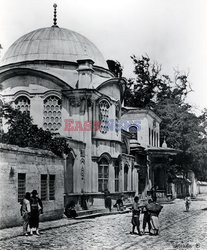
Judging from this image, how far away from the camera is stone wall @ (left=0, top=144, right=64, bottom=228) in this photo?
15.4m

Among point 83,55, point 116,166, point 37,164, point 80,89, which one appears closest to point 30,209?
point 37,164

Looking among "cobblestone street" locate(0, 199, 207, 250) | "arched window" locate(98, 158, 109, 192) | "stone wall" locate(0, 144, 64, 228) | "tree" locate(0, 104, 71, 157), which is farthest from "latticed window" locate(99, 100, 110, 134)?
"cobblestone street" locate(0, 199, 207, 250)

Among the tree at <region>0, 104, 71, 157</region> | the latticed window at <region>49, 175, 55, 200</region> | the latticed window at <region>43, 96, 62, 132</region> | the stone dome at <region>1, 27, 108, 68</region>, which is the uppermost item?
the stone dome at <region>1, 27, 108, 68</region>

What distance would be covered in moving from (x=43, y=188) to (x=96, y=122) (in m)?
9.63

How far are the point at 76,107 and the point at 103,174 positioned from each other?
186 inches

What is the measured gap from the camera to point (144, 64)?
52688 millimetres

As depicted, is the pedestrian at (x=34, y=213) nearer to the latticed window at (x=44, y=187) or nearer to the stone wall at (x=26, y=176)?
the stone wall at (x=26, y=176)

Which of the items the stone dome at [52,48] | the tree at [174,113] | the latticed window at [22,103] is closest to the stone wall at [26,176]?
the latticed window at [22,103]

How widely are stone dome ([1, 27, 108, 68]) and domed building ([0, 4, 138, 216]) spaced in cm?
9

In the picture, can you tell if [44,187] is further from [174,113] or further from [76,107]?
[174,113]

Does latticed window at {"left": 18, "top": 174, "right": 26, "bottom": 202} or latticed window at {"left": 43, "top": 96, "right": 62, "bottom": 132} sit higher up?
latticed window at {"left": 43, "top": 96, "right": 62, "bottom": 132}

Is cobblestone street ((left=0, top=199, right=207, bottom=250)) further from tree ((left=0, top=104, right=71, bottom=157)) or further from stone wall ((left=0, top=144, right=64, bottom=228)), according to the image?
tree ((left=0, top=104, right=71, bottom=157))

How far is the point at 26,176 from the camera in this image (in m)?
17.0

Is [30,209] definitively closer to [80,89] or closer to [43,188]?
[43,188]
